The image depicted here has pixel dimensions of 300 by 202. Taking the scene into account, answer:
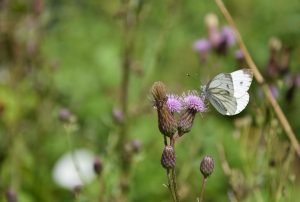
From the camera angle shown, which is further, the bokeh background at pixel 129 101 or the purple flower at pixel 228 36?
the purple flower at pixel 228 36

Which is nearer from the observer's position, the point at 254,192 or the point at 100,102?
the point at 254,192

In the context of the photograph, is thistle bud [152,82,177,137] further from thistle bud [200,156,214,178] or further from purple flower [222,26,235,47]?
purple flower [222,26,235,47]

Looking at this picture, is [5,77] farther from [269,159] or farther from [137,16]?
[269,159]

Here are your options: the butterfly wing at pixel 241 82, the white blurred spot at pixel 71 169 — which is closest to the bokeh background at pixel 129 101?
the white blurred spot at pixel 71 169

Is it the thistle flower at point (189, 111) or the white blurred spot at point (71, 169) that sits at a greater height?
the white blurred spot at point (71, 169)

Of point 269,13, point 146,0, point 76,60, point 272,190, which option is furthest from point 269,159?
point 269,13

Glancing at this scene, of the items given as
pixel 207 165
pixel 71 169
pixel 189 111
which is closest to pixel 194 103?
pixel 189 111

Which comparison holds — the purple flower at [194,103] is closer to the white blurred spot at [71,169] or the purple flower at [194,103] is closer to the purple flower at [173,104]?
the purple flower at [173,104]

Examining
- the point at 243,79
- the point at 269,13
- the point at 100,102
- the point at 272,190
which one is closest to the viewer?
the point at 243,79

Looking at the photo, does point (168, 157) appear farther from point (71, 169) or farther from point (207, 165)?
point (71, 169)
